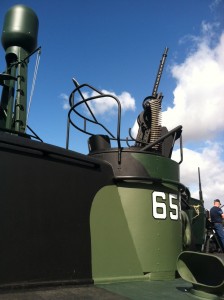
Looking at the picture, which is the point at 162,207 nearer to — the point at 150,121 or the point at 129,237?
the point at 129,237

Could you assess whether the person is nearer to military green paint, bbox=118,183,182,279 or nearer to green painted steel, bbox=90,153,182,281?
green painted steel, bbox=90,153,182,281

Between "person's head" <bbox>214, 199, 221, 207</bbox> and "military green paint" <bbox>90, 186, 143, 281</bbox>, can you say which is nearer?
"military green paint" <bbox>90, 186, 143, 281</bbox>

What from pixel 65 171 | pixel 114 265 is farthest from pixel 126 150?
pixel 114 265

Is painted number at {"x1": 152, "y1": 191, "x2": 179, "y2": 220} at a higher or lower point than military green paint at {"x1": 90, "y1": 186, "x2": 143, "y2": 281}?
higher

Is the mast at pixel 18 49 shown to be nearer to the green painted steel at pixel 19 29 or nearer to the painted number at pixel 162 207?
the green painted steel at pixel 19 29

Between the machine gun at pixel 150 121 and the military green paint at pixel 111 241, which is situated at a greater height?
the machine gun at pixel 150 121

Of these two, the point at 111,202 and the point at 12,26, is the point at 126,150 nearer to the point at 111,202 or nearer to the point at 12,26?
the point at 111,202

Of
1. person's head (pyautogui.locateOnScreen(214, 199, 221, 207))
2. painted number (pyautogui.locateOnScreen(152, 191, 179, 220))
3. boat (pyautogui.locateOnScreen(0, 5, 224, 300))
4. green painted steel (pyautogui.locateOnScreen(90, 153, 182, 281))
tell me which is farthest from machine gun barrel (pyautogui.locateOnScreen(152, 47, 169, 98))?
person's head (pyautogui.locateOnScreen(214, 199, 221, 207))

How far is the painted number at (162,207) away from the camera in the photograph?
3674 mm

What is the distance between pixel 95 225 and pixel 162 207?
2.55 ft

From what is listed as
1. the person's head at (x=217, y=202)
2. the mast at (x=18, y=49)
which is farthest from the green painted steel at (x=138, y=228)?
the person's head at (x=217, y=202)

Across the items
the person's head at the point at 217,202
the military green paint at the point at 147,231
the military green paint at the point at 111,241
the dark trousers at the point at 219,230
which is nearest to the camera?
the military green paint at the point at 111,241

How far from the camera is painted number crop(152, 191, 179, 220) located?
3674 millimetres

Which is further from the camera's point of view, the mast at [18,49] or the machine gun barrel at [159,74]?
the mast at [18,49]
